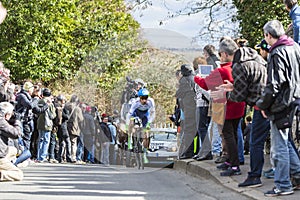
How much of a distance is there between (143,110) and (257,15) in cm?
498

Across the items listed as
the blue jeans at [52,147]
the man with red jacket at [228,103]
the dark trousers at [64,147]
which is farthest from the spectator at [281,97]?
the dark trousers at [64,147]

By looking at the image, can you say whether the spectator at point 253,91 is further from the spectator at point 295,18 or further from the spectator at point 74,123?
the spectator at point 74,123

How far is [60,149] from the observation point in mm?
18875

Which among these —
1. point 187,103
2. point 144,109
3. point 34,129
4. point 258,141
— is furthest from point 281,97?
point 34,129

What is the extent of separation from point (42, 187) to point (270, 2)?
858 cm

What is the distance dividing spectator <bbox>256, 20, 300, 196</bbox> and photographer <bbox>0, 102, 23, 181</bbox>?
4582mm

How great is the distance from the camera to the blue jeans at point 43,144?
17.2 metres

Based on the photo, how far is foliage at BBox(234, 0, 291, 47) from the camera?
16.2 meters

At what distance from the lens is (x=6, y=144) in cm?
1181

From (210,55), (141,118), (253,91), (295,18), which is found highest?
(295,18)

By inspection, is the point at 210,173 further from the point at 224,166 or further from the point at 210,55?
the point at 210,55

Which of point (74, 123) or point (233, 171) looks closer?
point (233, 171)

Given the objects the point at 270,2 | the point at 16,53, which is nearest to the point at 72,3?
the point at 16,53

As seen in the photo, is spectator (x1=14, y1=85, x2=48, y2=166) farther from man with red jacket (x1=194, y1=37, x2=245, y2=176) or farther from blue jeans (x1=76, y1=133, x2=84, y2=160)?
man with red jacket (x1=194, y1=37, x2=245, y2=176)
